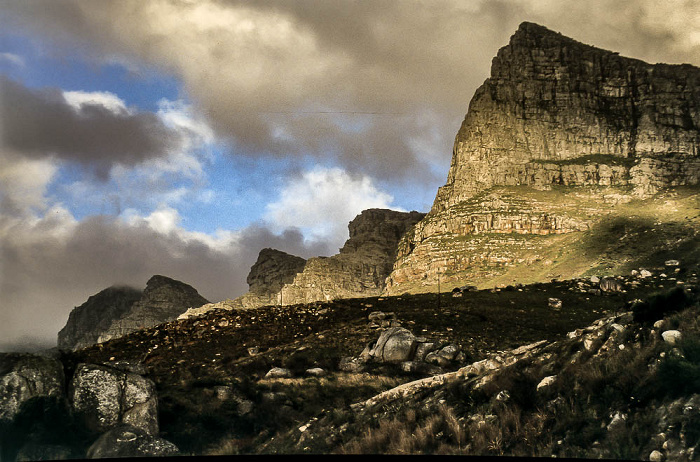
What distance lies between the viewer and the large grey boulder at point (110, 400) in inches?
629

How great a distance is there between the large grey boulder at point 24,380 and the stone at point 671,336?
1621 centimetres

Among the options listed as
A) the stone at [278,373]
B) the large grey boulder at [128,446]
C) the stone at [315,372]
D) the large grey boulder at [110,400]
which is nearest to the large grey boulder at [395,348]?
the stone at [315,372]

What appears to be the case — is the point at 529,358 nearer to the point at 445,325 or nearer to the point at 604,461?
the point at 604,461

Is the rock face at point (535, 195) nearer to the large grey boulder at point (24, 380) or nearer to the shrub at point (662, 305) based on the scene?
the shrub at point (662, 305)

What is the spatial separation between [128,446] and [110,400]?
3.51m

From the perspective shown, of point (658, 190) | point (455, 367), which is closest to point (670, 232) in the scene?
point (658, 190)

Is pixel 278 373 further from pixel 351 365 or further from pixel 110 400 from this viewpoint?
pixel 110 400

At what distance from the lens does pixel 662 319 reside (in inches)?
535

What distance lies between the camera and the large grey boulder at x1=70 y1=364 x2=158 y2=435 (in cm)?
1597

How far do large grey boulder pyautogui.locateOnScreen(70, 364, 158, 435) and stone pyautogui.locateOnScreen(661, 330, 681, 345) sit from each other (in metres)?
13.8

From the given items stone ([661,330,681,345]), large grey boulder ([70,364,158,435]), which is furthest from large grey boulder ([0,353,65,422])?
stone ([661,330,681,345])

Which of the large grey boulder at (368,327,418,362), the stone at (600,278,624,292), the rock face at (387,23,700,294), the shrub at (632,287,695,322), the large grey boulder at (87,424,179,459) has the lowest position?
the large grey boulder at (87,424,179,459)

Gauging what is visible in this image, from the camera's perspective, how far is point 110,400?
16.4 meters

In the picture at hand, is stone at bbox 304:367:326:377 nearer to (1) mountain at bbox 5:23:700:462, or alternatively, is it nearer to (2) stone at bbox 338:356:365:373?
(1) mountain at bbox 5:23:700:462
